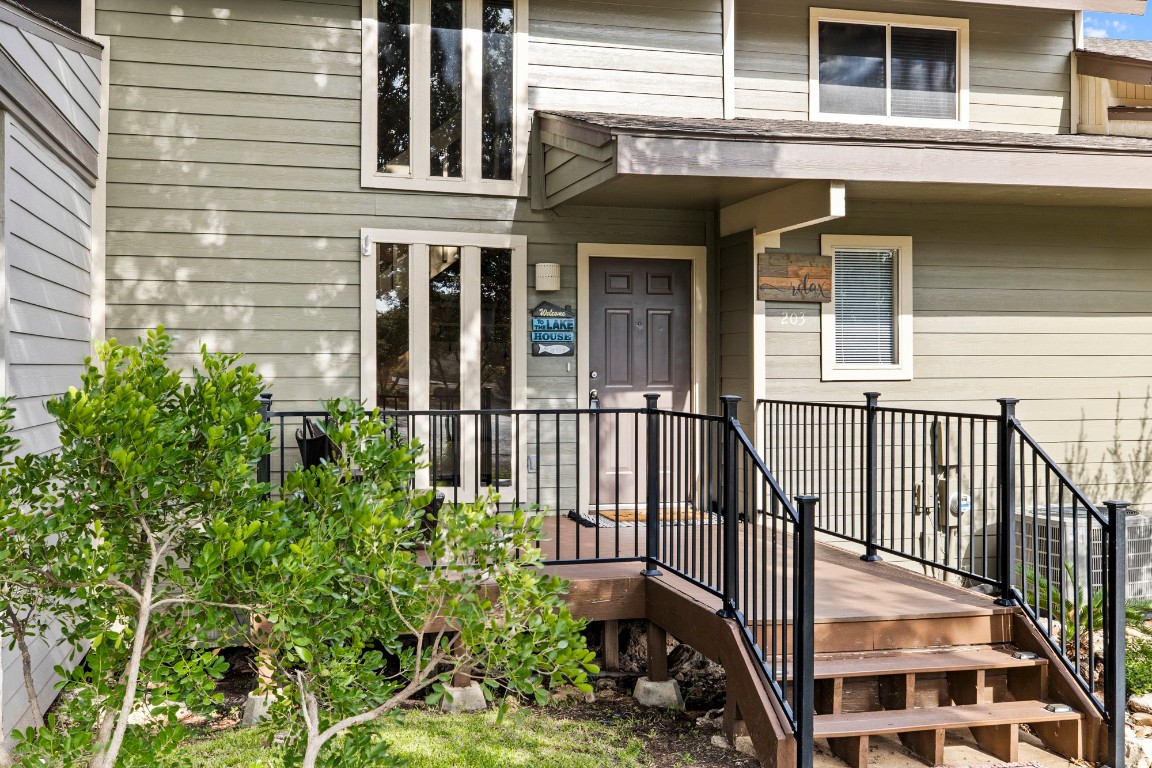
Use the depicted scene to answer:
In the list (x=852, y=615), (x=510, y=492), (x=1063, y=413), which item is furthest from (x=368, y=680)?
(x=1063, y=413)

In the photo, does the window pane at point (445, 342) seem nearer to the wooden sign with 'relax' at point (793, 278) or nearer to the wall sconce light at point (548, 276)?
the wall sconce light at point (548, 276)

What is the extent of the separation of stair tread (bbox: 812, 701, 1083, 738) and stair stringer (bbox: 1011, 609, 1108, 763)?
65 millimetres

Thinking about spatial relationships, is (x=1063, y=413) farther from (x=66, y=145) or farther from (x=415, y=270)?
(x=66, y=145)

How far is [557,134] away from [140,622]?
15.3ft

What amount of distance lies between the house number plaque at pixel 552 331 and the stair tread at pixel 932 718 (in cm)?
355

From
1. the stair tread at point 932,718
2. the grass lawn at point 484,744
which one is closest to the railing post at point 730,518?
the stair tread at point 932,718

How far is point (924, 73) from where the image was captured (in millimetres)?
7906

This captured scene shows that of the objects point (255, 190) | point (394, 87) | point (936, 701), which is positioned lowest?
point (936, 701)

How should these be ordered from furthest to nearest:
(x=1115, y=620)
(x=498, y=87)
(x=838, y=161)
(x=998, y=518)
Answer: (x=498, y=87)
(x=838, y=161)
(x=998, y=518)
(x=1115, y=620)

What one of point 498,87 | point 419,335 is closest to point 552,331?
point 419,335

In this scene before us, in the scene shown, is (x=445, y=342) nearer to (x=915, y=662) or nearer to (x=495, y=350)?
(x=495, y=350)

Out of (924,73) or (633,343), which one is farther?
(924,73)

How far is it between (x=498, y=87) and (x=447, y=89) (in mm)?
363

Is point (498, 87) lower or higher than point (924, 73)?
lower
